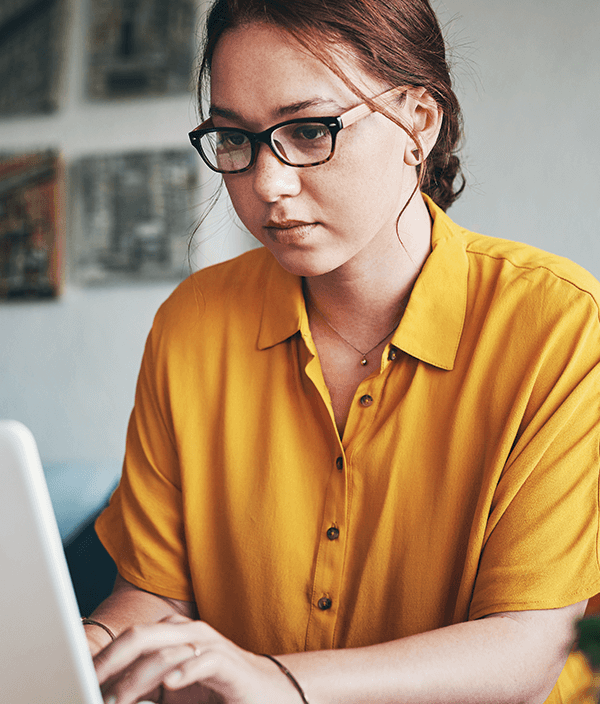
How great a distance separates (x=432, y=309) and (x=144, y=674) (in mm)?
564

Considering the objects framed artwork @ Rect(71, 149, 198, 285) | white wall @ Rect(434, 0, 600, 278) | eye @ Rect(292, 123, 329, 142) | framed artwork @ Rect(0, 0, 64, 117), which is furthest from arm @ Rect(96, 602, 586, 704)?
framed artwork @ Rect(0, 0, 64, 117)

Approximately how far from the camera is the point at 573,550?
0.72m

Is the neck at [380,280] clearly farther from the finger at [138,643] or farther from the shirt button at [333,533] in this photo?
the finger at [138,643]

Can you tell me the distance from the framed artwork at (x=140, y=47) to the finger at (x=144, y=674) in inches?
83.7

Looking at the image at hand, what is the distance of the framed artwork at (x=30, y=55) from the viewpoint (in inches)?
94.0

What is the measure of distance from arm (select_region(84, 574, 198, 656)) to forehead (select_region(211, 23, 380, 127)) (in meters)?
0.64

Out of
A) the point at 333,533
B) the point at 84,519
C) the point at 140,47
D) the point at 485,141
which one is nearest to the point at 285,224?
the point at 333,533

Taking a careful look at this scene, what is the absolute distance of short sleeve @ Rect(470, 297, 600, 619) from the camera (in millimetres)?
714

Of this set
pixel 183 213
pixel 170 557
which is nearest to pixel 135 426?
pixel 170 557

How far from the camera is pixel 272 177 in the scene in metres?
0.75

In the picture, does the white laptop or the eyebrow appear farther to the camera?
the eyebrow

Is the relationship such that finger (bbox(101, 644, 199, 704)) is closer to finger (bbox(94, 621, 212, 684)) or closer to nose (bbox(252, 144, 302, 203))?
finger (bbox(94, 621, 212, 684))

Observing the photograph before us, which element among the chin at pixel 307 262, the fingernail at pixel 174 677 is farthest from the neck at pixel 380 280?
the fingernail at pixel 174 677

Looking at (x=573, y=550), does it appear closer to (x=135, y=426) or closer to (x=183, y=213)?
(x=135, y=426)
